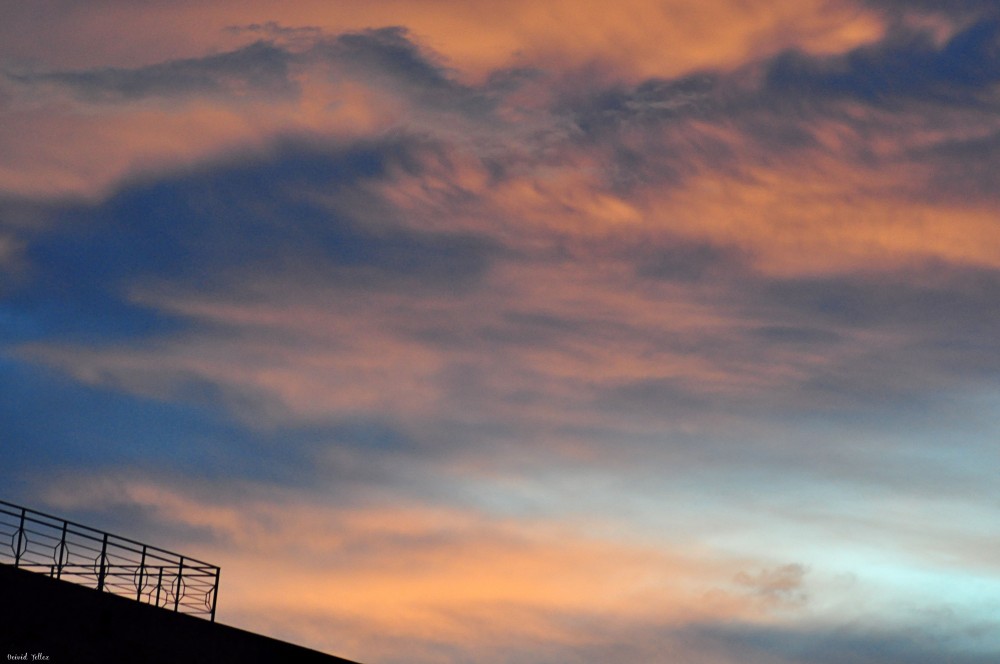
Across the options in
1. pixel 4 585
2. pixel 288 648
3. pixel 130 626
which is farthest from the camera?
pixel 288 648

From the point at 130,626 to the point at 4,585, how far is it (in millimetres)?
3458

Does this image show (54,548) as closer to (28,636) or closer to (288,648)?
(28,636)

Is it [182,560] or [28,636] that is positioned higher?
[182,560]

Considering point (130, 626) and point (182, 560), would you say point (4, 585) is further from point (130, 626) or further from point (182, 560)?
point (182, 560)

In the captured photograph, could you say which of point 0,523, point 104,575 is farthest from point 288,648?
point 0,523

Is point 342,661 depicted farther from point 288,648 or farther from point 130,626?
point 130,626

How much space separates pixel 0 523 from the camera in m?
30.8

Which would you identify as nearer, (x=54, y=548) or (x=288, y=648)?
(x=54, y=548)

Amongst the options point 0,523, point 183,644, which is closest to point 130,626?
point 183,644

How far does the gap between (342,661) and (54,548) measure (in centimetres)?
904

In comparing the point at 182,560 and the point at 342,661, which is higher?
the point at 182,560

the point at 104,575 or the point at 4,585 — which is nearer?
the point at 4,585

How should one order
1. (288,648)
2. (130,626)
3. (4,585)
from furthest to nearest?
(288,648), (130,626), (4,585)

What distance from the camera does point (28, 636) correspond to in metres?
28.0
